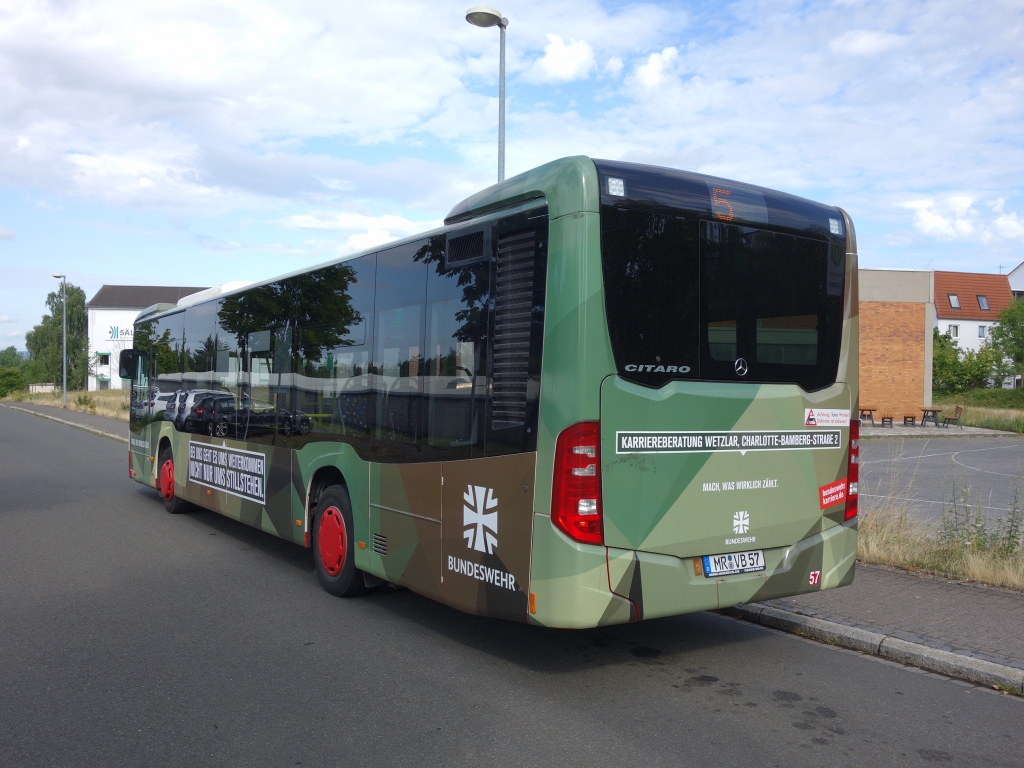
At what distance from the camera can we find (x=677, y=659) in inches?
227

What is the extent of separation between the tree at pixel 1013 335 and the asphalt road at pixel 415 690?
77.5 meters

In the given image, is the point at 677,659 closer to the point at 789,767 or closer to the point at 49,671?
the point at 789,767

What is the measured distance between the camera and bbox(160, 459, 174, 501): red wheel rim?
1180 centimetres

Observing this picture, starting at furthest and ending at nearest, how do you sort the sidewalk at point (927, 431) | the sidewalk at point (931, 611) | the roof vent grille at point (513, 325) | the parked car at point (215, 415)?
the sidewalk at point (927, 431), the parked car at point (215, 415), the sidewalk at point (931, 611), the roof vent grille at point (513, 325)

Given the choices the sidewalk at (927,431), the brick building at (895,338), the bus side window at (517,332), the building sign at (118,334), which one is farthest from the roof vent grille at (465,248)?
the building sign at (118,334)

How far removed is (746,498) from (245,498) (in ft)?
19.0

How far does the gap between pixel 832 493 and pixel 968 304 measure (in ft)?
317

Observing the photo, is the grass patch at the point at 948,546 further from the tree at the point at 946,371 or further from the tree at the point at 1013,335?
the tree at the point at 1013,335

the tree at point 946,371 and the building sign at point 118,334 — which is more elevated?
the building sign at point 118,334

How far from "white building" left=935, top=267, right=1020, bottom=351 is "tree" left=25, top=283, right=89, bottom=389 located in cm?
9296

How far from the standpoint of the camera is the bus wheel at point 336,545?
711 centimetres

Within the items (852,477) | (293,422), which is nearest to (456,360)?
(852,477)

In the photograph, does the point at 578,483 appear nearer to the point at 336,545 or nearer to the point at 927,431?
the point at 336,545

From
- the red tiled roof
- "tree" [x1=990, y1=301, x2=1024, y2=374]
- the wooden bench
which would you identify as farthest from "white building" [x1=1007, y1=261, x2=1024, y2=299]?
the wooden bench
